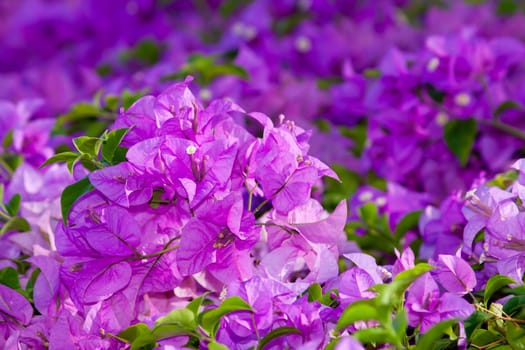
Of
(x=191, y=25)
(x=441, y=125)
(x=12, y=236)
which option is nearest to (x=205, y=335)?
(x=12, y=236)

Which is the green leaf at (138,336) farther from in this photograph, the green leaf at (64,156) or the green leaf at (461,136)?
the green leaf at (461,136)

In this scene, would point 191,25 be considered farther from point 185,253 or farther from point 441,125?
point 185,253

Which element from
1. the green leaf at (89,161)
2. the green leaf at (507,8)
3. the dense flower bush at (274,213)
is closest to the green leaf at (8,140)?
the dense flower bush at (274,213)

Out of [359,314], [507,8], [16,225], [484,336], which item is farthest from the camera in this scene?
[507,8]

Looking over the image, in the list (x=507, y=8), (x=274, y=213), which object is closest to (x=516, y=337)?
(x=274, y=213)

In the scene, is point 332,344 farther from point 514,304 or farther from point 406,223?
point 406,223

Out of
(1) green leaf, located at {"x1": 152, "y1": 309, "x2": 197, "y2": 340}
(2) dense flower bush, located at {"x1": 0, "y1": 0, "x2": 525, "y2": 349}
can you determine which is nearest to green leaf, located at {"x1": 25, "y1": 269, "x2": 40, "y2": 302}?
(2) dense flower bush, located at {"x1": 0, "y1": 0, "x2": 525, "y2": 349}
